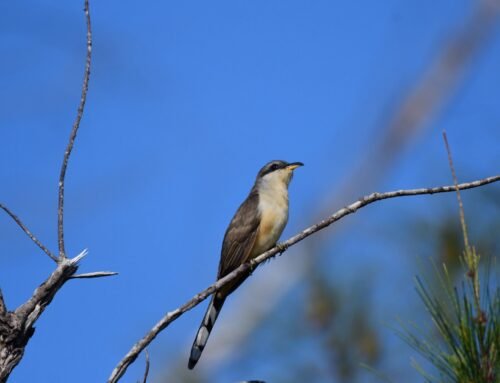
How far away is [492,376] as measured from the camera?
8.23 ft

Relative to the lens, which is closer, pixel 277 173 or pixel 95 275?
pixel 95 275

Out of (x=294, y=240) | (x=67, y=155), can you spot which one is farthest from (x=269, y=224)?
(x=67, y=155)

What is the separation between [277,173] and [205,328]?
2309 mm

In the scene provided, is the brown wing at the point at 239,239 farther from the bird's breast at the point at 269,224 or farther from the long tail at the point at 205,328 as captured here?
the long tail at the point at 205,328

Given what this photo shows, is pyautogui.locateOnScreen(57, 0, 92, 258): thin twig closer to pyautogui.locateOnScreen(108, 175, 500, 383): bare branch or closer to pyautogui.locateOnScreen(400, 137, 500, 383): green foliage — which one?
pyautogui.locateOnScreen(108, 175, 500, 383): bare branch

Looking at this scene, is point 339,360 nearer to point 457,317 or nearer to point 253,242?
point 457,317

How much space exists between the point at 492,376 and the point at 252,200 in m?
5.17

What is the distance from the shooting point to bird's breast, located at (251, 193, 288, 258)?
7070mm

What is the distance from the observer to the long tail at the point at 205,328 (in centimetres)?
580

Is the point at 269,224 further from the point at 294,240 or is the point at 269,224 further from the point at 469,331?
the point at 469,331

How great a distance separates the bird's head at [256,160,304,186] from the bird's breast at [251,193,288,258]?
66 centimetres

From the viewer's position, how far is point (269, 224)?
7.09m

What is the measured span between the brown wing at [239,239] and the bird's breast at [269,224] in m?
0.06

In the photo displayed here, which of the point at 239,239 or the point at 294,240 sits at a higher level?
the point at 239,239
